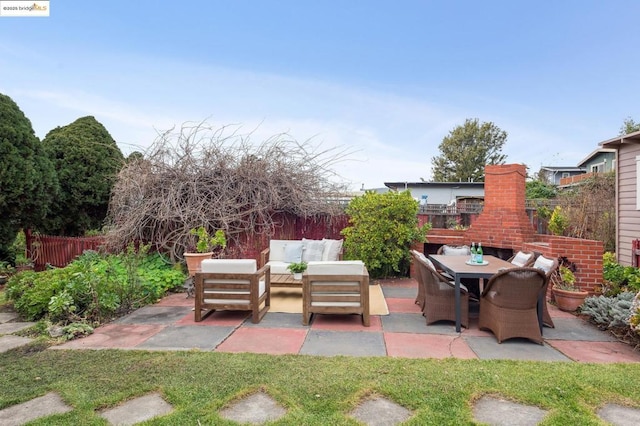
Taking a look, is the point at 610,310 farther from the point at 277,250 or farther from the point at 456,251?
the point at 277,250

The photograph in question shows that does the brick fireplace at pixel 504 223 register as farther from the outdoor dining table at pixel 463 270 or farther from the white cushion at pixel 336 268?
the white cushion at pixel 336 268

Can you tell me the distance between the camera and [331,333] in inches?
157

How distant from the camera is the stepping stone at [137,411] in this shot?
7.22 feet

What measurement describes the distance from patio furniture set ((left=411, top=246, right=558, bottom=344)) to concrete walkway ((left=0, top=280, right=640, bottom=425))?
15 centimetres

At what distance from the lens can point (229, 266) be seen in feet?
14.7

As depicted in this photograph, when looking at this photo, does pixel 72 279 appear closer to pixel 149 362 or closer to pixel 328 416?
pixel 149 362

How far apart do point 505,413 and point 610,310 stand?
9.56 ft

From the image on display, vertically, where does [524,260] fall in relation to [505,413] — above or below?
above

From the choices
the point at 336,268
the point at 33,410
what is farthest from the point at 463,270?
the point at 33,410

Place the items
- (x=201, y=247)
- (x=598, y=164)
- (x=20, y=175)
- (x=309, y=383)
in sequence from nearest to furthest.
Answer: (x=309, y=383) → (x=201, y=247) → (x=20, y=175) → (x=598, y=164)

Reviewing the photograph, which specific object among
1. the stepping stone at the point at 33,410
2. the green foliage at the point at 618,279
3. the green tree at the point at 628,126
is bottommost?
the stepping stone at the point at 33,410

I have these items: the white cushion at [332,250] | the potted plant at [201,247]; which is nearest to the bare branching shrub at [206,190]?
the potted plant at [201,247]

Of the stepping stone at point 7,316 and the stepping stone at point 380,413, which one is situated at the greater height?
the stepping stone at point 380,413

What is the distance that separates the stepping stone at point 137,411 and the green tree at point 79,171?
746 centimetres
